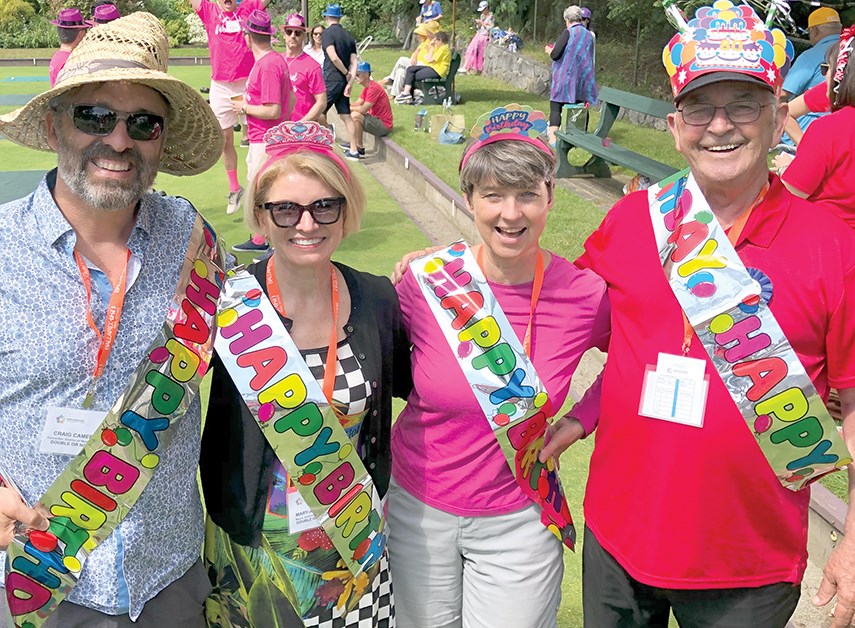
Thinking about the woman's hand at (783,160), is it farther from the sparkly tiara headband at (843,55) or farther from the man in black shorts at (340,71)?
the man in black shorts at (340,71)

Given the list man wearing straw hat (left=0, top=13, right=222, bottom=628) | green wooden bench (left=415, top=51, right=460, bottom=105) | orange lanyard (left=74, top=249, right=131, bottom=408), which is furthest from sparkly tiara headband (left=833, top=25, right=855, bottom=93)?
green wooden bench (left=415, top=51, right=460, bottom=105)

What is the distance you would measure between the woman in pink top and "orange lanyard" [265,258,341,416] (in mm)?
328

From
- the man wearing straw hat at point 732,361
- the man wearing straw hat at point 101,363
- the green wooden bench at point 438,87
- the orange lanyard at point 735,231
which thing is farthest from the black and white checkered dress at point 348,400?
the green wooden bench at point 438,87

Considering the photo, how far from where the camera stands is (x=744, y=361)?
2.23 metres

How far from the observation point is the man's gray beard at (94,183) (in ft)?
6.86

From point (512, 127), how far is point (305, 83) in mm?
6916

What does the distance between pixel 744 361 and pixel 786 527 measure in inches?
18.0

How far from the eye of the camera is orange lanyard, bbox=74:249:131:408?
204 cm

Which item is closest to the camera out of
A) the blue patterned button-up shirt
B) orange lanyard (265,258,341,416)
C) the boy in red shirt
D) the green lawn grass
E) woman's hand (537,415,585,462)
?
the blue patterned button-up shirt

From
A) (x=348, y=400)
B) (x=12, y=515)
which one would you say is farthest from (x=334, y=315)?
(x=12, y=515)

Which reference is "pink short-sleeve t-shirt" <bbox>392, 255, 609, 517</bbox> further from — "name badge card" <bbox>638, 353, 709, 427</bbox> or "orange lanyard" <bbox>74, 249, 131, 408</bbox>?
"orange lanyard" <bbox>74, 249, 131, 408</bbox>

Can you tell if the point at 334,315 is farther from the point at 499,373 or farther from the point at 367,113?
the point at 367,113

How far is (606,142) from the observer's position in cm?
934

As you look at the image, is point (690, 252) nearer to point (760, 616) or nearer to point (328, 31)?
point (760, 616)
